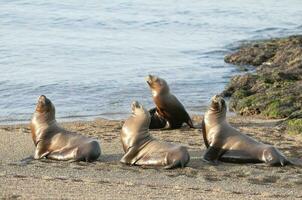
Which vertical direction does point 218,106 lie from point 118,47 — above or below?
above

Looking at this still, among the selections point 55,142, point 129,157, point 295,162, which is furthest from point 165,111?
point 295,162

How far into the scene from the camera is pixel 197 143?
11547 millimetres

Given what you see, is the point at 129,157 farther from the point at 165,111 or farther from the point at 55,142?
the point at 165,111

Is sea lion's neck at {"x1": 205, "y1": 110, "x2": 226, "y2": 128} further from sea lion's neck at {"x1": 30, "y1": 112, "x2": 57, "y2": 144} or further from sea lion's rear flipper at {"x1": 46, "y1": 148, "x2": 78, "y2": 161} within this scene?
sea lion's neck at {"x1": 30, "y1": 112, "x2": 57, "y2": 144}

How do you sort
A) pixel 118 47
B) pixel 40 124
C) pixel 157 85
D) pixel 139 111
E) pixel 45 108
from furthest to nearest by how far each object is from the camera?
pixel 118 47, pixel 157 85, pixel 45 108, pixel 40 124, pixel 139 111

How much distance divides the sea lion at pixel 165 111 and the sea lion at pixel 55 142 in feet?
8.63

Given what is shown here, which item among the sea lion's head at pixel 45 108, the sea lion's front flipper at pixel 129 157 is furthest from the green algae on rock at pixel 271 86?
the sea lion's head at pixel 45 108

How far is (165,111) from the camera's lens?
43.7ft

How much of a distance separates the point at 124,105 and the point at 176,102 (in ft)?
10.8

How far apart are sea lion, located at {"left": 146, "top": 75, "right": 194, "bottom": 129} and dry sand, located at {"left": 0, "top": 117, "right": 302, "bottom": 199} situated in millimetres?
1606

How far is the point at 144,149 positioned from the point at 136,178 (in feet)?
3.19

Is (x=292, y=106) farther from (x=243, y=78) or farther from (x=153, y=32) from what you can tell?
(x=153, y=32)

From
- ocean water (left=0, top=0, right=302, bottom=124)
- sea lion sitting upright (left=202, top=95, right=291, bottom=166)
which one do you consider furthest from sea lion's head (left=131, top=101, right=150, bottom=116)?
ocean water (left=0, top=0, right=302, bottom=124)

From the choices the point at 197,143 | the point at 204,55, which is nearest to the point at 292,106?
the point at 197,143
